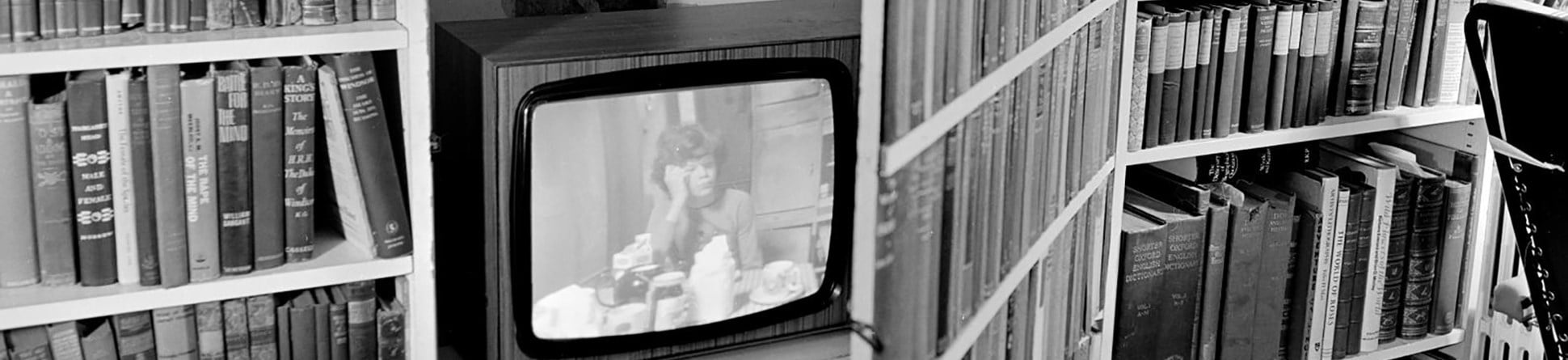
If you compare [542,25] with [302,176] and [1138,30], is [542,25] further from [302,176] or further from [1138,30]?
[1138,30]

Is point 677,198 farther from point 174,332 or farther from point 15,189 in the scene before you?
point 15,189

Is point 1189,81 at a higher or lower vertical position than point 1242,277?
higher

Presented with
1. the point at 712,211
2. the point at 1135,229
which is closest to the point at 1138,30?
the point at 1135,229

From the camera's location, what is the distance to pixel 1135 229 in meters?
1.96

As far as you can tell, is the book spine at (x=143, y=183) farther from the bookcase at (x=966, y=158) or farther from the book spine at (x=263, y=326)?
the bookcase at (x=966, y=158)

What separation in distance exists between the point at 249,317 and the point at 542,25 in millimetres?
→ 439

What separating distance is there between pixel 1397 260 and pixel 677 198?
1112 mm

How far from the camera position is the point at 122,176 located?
145 centimetres

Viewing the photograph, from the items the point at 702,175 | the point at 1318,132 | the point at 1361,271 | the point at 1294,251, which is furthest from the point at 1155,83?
the point at 702,175

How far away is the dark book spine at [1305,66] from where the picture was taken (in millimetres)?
1971

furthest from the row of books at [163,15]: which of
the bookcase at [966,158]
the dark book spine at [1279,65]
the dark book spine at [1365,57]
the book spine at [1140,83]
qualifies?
the dark book spine at [1365,57]

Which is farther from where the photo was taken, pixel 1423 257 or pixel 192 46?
pixel 1423 257

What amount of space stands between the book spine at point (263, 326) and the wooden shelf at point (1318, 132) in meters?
0.98

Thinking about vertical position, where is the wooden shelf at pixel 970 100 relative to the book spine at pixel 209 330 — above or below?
above
